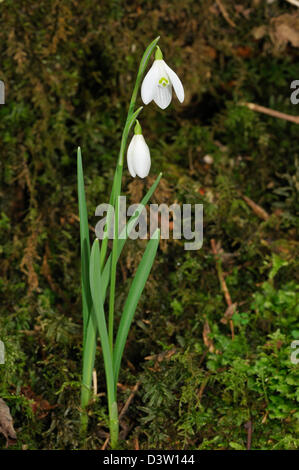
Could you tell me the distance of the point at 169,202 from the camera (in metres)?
2.18

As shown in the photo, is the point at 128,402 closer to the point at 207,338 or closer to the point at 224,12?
the point at 207,338

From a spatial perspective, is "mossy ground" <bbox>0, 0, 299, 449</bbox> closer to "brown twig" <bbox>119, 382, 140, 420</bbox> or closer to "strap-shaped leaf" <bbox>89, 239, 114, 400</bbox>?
"brown twig" <bbox>119, 382, 140, 420</bbox>

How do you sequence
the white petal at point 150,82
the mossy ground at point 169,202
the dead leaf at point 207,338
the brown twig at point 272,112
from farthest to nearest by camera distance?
the brown twig at point 272,112
the dead leaf at point 207,338
the mossy ground at point 169,202
the white petal at point 150,82

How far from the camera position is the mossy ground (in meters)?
1.63

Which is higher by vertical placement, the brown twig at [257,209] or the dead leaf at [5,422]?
the brown twig at [257,209]

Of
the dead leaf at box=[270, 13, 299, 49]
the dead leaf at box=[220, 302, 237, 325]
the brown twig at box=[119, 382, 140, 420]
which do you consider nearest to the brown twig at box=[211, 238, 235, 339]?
the dead leaf at box=[220, 302, 237, 325]

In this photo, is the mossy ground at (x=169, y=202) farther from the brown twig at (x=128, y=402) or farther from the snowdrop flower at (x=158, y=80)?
the snowdrop flower at (x=158, y=80)

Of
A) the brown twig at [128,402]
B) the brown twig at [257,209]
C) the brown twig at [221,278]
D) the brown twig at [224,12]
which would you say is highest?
the brown twig at [224,12]

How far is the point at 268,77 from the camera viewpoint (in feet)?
8.57

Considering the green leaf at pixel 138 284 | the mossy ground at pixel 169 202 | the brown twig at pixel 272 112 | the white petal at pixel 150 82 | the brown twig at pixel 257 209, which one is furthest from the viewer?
the brown twig at pixel 272 112

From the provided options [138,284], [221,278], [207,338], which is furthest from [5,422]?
[221,278]

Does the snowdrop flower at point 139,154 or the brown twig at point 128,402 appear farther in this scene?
A: the brown twig at point 128,402

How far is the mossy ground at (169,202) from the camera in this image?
1627 millimetres

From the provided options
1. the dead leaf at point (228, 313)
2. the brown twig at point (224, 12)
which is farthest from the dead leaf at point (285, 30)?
the dead leaf at point (228, 313)
